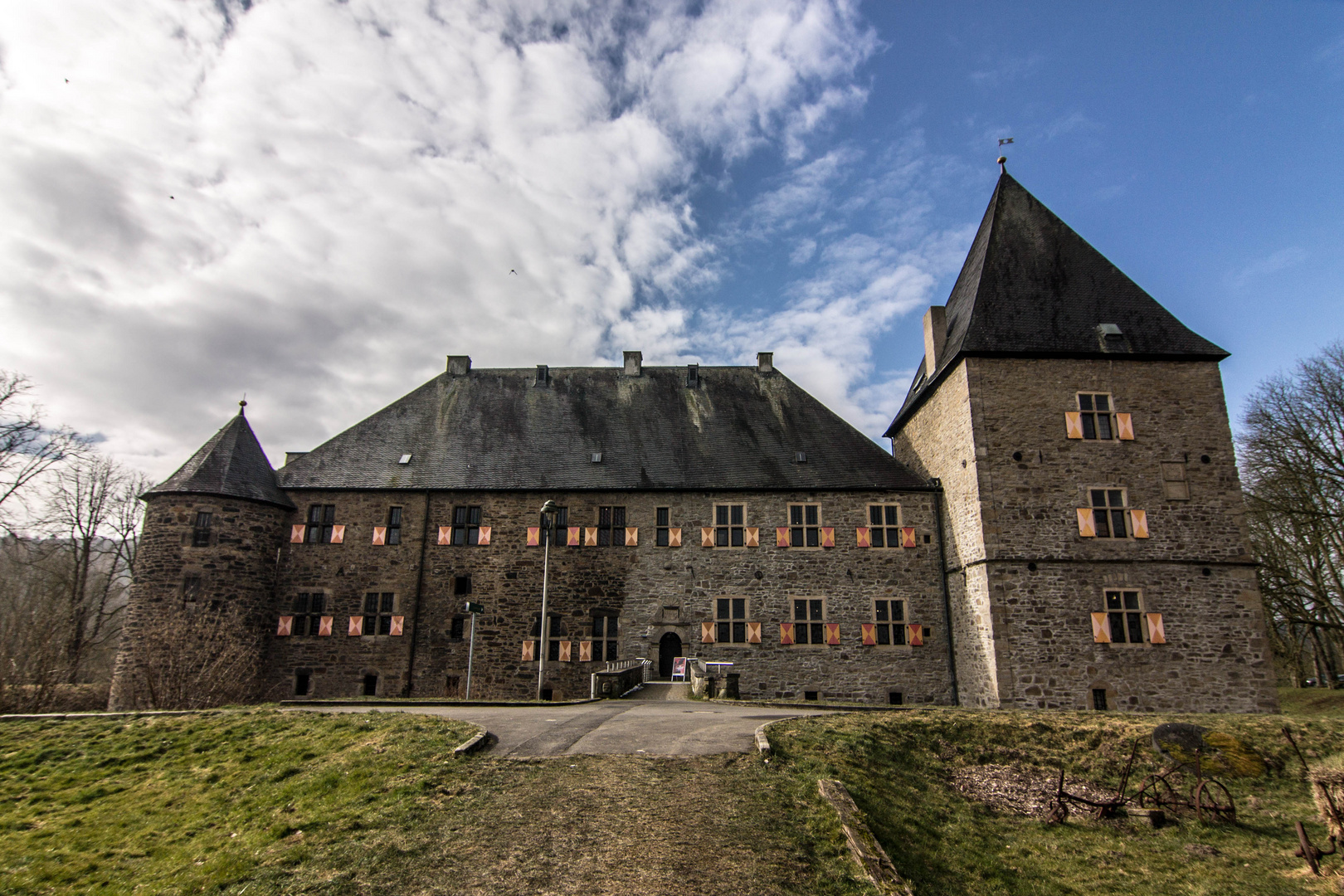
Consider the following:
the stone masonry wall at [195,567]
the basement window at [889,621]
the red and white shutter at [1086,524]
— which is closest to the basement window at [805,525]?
the basement window at [889,621]

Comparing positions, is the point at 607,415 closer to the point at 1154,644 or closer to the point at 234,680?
the point at 234,680

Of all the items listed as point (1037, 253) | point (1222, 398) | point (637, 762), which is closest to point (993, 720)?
point (637, 762)

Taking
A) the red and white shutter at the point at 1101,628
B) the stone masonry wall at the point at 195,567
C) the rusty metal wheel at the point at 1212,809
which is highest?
the stone masonry wall at the point at 195,567

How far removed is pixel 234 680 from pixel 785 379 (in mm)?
18969

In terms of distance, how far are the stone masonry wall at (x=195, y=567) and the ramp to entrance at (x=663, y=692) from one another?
11.5 m

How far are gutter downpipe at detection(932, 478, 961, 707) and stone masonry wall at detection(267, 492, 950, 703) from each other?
17 centimetres

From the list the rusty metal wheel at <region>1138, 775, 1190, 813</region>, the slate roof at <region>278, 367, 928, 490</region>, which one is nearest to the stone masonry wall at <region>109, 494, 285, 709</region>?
the slate roof at <region>278, 367, 928, 490</region>

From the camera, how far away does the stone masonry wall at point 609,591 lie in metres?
21.0

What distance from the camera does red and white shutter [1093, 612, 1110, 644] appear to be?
59.9 ft

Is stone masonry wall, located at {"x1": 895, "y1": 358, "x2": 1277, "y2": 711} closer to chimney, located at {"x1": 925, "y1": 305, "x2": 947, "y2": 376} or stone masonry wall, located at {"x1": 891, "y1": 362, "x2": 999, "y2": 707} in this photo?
stone masonry wall, located at {"x1": 891, "y1": 362, "x2": 999, "y2": 707}

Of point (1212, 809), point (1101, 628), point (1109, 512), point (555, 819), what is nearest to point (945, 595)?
point (1101, 628)

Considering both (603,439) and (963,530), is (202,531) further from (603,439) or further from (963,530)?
(963,530)

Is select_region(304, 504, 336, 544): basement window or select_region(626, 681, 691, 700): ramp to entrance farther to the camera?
select_region(304, 504, 336, 544): basement window

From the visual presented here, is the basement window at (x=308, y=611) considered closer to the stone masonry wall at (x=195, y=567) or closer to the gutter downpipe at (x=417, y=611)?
the stone masonry wall at (x=195, y=567)
